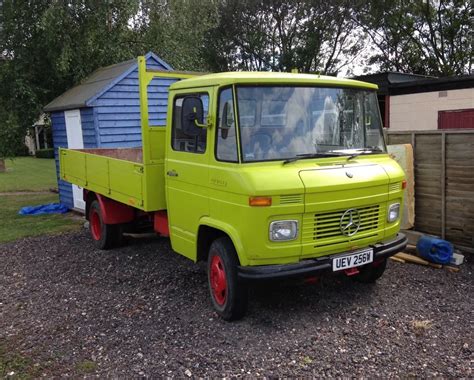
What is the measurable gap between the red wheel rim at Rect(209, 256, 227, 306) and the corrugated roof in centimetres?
607

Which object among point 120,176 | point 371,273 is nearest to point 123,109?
point 120,176

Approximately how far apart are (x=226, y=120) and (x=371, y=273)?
2.54 meters

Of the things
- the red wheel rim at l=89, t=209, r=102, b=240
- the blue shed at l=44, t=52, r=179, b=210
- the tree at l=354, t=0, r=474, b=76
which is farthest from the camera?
the tree at l=354, t=0, r=474, b=76

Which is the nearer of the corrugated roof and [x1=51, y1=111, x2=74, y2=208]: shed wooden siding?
the corrugated roof

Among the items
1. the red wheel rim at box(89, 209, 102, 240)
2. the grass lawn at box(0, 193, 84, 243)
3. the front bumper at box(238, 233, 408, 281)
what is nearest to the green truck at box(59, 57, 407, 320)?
the front bumper at box(238, 233, 408, 281)

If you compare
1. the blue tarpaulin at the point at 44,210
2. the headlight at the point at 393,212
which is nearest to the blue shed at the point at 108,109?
the blue tarpaulin at the point at 44,210

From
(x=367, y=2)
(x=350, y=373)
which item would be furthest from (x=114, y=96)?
(x=367, y=2)

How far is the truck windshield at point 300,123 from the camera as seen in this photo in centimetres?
432

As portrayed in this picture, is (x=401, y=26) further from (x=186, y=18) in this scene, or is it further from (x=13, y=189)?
(x=13, y=189)

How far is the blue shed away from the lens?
970cm

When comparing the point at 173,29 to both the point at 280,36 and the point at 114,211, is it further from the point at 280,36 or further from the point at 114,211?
the point at 280,36

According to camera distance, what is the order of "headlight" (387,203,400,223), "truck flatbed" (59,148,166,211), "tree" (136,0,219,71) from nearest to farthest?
"headlight" (387,203,400,223), "truck flatbed" (59,148,166,211), "tree" (136,0,219,71)

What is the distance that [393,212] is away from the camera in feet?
16.1

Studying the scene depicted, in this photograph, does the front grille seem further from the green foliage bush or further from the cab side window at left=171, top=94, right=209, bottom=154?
the green foliage bush
